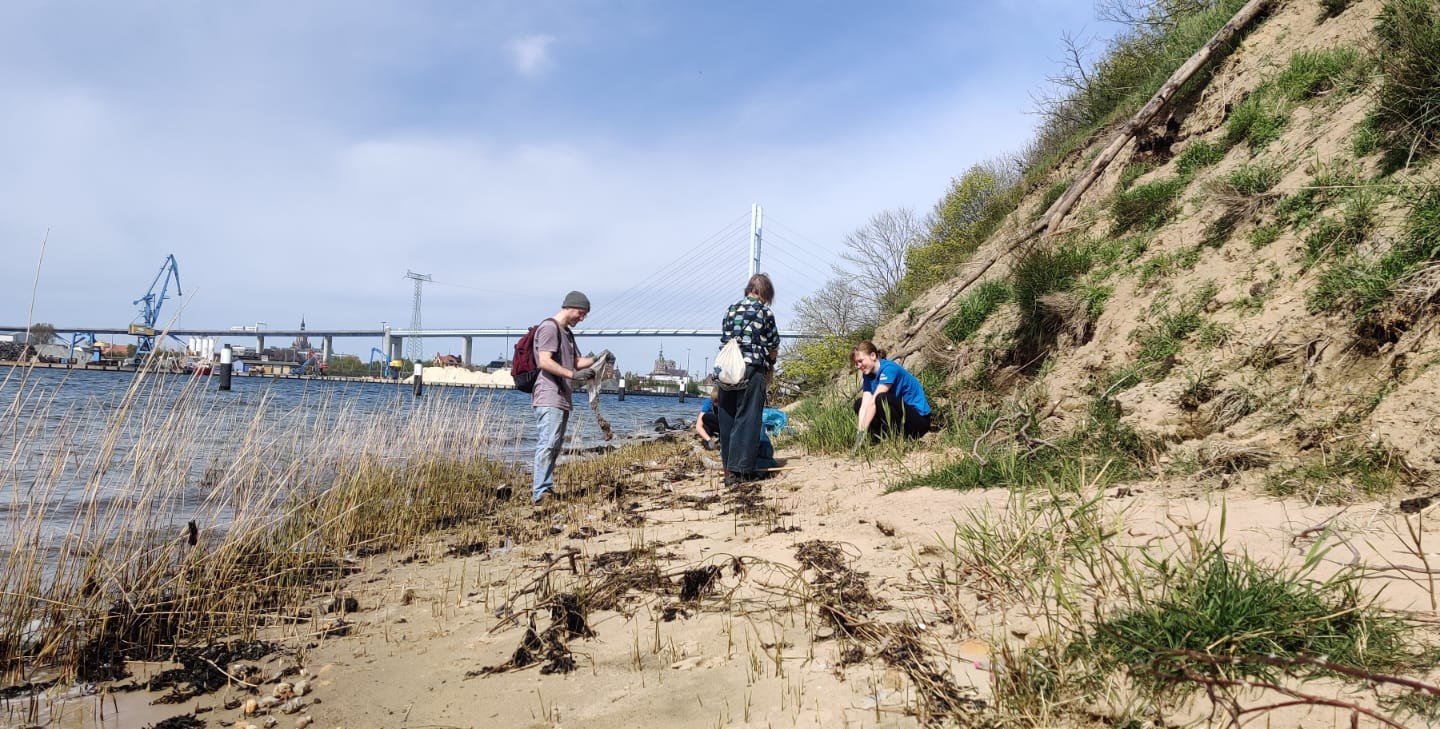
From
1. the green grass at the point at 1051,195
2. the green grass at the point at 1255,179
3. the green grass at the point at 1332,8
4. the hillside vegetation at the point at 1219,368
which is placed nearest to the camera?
the hillside vegetation at the point at 1219,368

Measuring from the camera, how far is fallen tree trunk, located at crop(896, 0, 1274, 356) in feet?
24.9

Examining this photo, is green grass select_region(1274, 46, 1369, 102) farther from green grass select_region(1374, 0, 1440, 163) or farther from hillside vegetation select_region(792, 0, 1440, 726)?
green grass select_region(1374, 0, 1440, 163)

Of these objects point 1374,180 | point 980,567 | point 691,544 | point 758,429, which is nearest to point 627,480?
point 758,429

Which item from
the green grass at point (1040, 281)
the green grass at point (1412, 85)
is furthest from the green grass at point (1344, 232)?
the green grass at point (1040, 281)

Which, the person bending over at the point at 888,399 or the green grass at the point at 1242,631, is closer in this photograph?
the green grass at the point at 1242,631

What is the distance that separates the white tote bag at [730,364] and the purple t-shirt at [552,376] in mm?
1329

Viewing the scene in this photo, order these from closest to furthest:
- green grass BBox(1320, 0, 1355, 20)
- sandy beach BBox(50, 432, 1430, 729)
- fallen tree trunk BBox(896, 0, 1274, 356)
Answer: sandy beach BBox(50, 432, 1430, 729) → green grass BBox(1320, 0, 1355, 20) → fallen tree trunk BBox(896, 0, 1274, 356)

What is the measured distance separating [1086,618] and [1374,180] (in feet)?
14.3

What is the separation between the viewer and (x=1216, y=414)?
4.19 metres

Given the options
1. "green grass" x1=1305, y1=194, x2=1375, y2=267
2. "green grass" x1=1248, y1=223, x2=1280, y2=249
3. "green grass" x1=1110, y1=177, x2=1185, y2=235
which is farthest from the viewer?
"green grass" x1=1110, y1=177, x2=1185, y2=235

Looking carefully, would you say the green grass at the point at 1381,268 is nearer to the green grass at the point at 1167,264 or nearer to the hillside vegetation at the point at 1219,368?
the hillside vegetation at the point at 1219,368

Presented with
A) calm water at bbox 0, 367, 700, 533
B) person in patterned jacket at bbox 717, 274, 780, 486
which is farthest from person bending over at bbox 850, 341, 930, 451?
calm water at bbox 0, 367, 700, 533

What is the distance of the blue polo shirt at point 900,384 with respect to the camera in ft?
21.3

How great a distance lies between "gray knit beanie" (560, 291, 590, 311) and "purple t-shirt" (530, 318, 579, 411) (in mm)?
194
